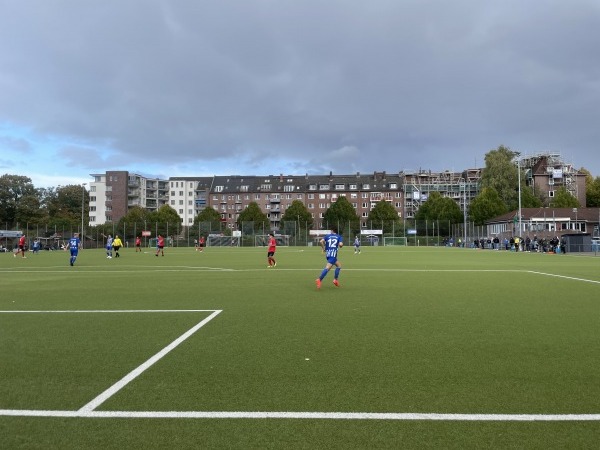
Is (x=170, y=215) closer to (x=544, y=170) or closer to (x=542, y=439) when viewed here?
(x=544, y=170)

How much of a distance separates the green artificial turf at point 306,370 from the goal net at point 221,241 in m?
69.6

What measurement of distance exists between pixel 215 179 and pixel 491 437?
490 ft

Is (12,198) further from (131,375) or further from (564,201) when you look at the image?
(131,375)

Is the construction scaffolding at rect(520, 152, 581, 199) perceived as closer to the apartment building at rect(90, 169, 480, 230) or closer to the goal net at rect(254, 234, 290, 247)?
the apartment building at rect(90, 169, 480, 230)

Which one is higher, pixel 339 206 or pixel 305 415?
pixel 339 206

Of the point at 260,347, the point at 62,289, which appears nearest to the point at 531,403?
the point at 260,347

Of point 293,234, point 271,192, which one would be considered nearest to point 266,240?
point 293,234

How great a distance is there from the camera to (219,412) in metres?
4.58

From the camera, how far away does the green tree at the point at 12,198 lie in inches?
4286

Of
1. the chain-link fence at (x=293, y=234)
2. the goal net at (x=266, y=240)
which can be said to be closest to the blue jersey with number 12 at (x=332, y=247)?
the chain-link fence at (x=293, y=234)

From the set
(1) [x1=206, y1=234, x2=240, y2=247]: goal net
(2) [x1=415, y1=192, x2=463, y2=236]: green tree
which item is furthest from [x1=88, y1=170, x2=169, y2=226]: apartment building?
(2) [x1=415, y1=192, x2=463, y2=236]: green tree

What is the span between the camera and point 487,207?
3590 inches

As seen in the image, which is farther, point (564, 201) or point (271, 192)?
point (271, 192)

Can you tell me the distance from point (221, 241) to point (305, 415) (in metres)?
78.4
